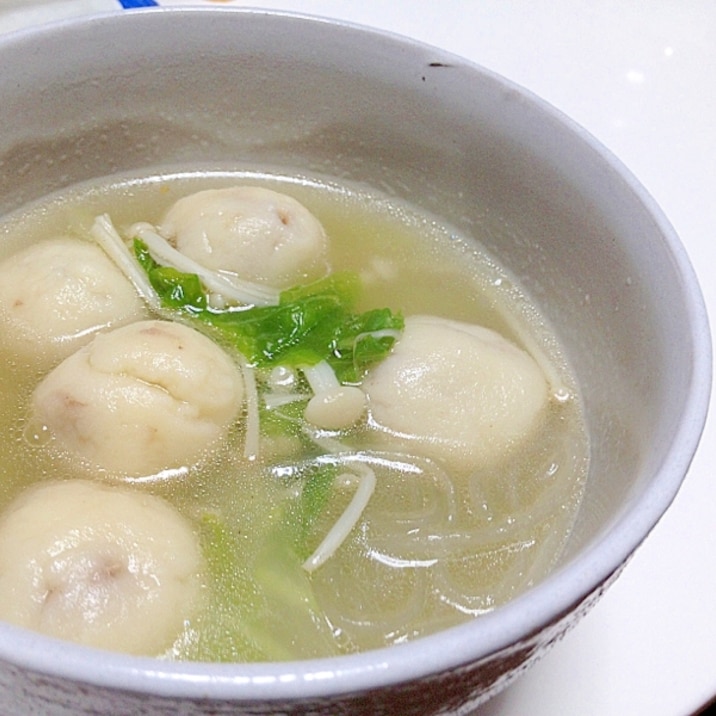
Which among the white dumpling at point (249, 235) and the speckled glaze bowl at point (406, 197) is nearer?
the speckled glaze bowl at point (406, 197)

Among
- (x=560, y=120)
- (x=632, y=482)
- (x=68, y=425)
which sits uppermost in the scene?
(x=560, y=120)

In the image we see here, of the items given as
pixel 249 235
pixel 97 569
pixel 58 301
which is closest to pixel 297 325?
pixel 249 235

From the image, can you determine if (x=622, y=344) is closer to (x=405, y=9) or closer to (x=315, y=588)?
(x=315, y=588)

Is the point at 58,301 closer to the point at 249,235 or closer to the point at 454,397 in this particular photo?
the point at 249,235

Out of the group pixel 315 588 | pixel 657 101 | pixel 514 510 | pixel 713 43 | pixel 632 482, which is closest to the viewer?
pixel 632 482

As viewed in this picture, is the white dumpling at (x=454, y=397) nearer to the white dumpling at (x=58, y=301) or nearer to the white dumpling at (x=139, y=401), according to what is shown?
the white dumpling at (x=139, y=401)

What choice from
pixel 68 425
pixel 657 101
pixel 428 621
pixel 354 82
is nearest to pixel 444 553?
pixel 428 621

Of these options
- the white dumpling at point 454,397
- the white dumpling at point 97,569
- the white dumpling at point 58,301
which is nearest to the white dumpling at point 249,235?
the white dumpling at point 58,301
